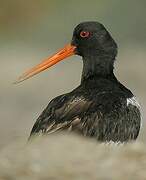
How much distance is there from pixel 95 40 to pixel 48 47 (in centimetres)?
2228

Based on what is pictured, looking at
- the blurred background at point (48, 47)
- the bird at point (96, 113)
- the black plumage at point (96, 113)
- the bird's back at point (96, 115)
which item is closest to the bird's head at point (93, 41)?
the bird at point (96, 113)

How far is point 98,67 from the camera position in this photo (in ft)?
56.4

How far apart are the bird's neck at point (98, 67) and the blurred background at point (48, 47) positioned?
22.8 feet

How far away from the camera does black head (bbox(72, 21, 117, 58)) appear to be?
17125 millimetres

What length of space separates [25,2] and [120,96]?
3143cm

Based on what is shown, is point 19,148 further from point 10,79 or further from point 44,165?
point 10,79

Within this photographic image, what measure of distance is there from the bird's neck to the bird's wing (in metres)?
1.74

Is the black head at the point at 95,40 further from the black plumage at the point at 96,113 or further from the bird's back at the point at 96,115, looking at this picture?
the bird's back at the point at 96,115

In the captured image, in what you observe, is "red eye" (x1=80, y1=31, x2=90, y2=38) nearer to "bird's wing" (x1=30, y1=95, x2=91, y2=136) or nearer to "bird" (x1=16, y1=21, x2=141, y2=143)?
"bird" (x1=16, y1=21, x2=141, y2=143)

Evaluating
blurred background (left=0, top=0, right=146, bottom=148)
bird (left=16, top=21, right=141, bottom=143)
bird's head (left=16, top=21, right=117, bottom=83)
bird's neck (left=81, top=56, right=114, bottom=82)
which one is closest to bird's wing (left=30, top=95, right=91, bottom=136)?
bird (left=16, top=21, right=141, bottom=143)

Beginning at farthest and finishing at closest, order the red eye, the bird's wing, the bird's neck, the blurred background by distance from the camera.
A: the blurred background
the red eye
the bird's neck
the bird's wing

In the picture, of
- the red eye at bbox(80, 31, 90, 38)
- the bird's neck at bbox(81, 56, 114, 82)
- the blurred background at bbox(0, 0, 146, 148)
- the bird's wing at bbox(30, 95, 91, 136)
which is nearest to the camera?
the bird's wing at bbox(30, 95, 91, 136)

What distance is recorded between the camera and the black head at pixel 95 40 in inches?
674

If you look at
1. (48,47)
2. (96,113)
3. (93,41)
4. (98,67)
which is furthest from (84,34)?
(48,47)
